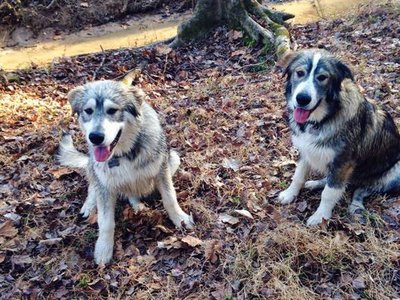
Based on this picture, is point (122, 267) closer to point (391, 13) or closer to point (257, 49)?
point (257, 49)

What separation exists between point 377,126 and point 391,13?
613 cm

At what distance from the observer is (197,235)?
14.0 ft

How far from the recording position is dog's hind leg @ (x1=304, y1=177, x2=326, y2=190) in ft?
15.2

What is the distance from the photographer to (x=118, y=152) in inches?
158

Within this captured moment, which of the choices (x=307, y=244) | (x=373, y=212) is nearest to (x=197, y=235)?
(x=307, y=244)

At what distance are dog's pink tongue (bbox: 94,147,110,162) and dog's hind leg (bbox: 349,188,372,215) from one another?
95.0 inches

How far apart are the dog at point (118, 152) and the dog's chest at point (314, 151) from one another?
4.34 ft

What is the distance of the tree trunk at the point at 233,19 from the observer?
8473 millimetres

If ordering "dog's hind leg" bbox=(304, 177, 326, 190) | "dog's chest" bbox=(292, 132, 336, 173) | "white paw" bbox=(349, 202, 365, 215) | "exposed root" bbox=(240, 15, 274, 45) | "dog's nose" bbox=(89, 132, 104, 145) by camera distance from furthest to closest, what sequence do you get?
"exposed root" bbox=(240, 15, 274, 45)
"dog's hind leg" bbox=(304, 177, 326, 190)
"white paw" bbox=(349, 202, 365, 215)
"dog's chest" bbox=(292, 132, 336, 173)
"dog's nose" bbox=(89, 132, 104, 145)

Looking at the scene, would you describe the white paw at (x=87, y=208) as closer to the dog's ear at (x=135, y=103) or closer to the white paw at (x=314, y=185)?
the dog's ear at (x=135, y=103)

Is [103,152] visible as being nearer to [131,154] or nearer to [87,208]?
[131,154]

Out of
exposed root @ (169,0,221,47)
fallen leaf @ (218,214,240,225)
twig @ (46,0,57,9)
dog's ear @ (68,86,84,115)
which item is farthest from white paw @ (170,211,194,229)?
twig @ (46,0,57,9)

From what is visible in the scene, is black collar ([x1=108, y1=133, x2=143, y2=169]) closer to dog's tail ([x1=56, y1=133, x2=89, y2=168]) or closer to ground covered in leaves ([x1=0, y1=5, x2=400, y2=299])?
ground covered in leaves ([x1=0, y1=5, x2=400, y2=299])

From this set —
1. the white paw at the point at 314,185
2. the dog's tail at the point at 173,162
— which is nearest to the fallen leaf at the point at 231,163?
the dog's tail at the point at 173,162
